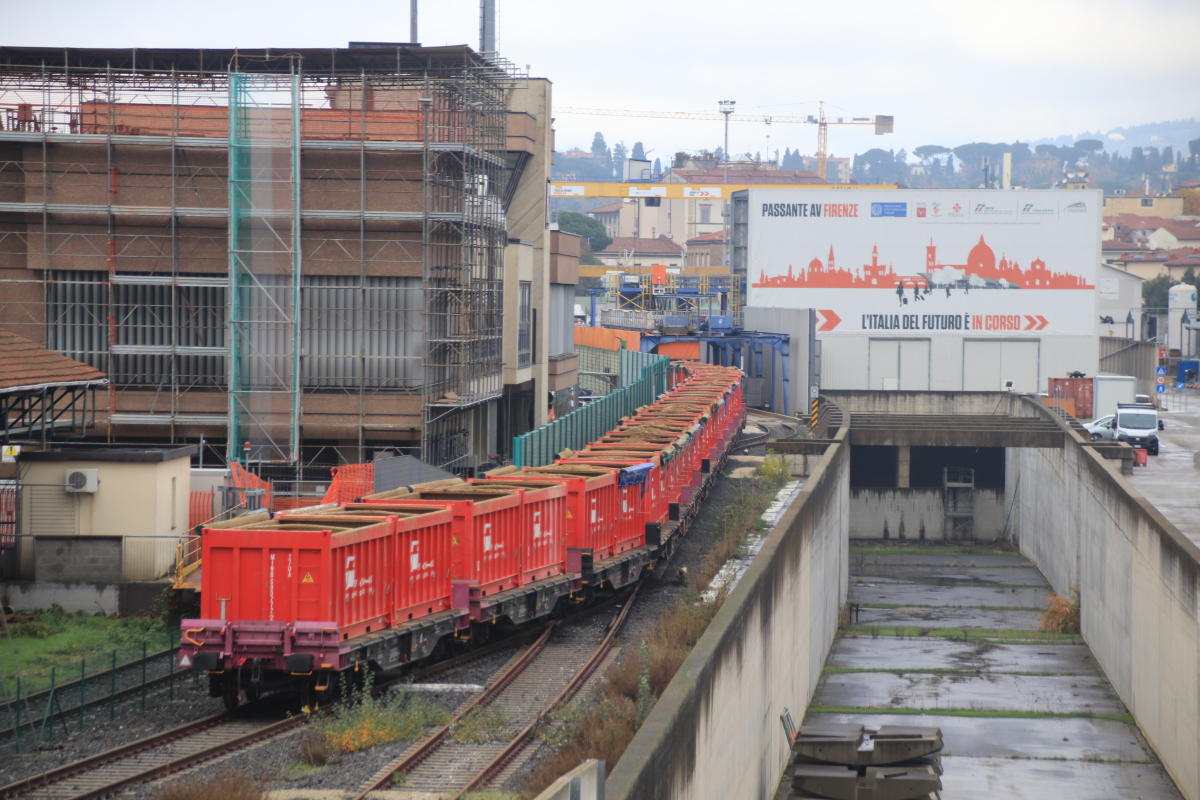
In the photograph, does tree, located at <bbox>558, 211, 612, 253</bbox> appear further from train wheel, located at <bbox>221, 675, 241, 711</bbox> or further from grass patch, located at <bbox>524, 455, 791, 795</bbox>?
train wheel, located at <bbox>221, 675, 241, 711</bbox>

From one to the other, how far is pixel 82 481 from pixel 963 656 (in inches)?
804

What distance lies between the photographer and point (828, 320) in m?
78.3

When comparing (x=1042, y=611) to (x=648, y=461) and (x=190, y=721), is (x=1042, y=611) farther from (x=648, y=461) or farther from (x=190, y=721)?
(x=190, y=721)

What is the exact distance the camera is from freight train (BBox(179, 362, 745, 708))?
712 inches

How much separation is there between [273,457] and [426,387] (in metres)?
4.41

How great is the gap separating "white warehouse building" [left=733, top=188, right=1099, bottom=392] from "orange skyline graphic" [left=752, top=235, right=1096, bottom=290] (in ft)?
0.18

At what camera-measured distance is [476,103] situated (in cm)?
4119

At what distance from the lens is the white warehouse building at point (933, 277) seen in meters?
75.8

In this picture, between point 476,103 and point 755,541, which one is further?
point 476,103

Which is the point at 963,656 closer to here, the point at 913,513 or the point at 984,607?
the point at 984,607

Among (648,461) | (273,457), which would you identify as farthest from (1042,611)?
(273,457)

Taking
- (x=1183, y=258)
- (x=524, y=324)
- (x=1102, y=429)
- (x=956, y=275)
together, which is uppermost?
(x=1183, y=258)

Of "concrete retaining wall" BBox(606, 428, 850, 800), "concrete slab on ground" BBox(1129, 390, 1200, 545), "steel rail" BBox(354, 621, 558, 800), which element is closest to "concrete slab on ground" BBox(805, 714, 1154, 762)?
"concrete retaining wall" BBox(606, 428, 850, 800)

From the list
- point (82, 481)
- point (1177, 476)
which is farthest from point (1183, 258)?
point (82, 481)
